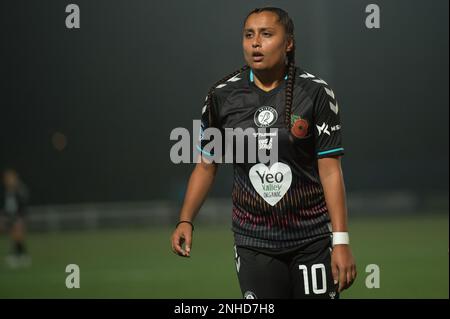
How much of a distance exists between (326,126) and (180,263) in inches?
461

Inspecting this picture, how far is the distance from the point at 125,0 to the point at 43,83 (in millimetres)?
2780

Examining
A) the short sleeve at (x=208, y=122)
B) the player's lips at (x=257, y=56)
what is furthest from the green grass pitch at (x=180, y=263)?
the player's lips at (x=257, y=56)

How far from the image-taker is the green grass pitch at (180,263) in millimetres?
12078

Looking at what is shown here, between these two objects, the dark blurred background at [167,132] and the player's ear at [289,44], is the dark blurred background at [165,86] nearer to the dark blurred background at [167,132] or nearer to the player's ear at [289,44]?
the dark blurred background at [167,132]

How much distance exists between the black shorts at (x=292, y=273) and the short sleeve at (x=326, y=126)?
0.53 meters

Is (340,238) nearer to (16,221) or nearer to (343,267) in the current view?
(343,267)

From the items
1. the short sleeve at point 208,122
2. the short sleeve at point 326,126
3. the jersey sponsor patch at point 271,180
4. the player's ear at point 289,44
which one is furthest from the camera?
the short sleeve at point 208,122

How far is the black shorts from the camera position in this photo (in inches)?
201

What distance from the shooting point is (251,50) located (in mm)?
5109

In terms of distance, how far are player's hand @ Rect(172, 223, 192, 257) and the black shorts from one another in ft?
1.21

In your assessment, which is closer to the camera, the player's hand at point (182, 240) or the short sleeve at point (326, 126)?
the short sleeve at point (326, 126)

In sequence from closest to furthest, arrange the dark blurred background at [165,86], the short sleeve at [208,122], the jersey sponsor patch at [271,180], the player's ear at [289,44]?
the jersey sponsor patch at [271,180]
the player's ear at [289,44]
the short sleeve at [208,122]
the dark blurred background at [165,86]
